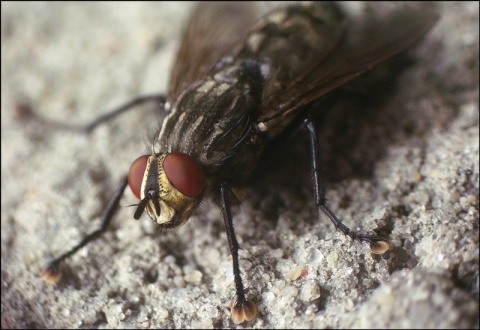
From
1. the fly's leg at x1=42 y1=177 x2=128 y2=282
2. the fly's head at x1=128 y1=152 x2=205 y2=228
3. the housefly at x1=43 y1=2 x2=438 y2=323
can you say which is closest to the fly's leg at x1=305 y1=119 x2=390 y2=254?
the housefly at x1=43 y1=2 x2=438 y2=323

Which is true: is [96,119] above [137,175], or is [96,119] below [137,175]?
above

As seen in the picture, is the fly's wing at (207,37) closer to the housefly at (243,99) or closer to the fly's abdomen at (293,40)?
the housefly at (243,99)

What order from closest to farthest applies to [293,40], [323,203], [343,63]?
[323,203]
[343,63]
[293,40]

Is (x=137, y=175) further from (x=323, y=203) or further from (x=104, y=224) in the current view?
(x=323, y=203)

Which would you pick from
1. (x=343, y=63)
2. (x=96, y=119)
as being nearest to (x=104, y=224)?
(x=96, y=119)

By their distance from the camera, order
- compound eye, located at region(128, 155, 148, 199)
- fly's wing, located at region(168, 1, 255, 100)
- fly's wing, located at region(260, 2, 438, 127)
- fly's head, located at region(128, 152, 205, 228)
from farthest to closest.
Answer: fly's wing, located at region(168, 1, 255, 100) < fly's wing, located at region(260, 2, 438, 127) < compound eye, located at region(128, 155, 148, 199) < fly's head, located at region(128, 152, 205, 228)

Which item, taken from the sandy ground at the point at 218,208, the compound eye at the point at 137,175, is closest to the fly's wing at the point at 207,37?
the sandy ground at the point at 218,208

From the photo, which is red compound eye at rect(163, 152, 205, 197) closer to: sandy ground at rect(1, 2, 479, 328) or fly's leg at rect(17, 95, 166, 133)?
sandy ground at rect(1, 2, 479, 328)
